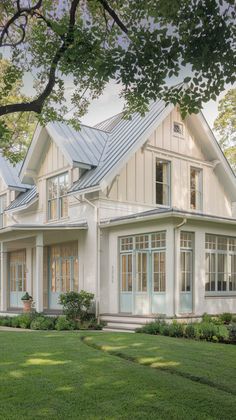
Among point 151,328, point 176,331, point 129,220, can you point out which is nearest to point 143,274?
point 129,220

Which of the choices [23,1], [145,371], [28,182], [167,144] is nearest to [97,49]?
[23,1]

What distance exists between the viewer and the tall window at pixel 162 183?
19578mm

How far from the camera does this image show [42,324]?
15562mm

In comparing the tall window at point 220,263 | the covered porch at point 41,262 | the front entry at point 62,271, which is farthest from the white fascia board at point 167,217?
the front entry at point 62,271

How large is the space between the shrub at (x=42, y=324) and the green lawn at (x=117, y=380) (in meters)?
4.32

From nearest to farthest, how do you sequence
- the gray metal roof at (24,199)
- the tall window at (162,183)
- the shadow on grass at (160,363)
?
the shadow on grass at (160,363) < the tall window at (162,183) < the gray metal roof at (24,199)

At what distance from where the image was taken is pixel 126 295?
54.2 ft

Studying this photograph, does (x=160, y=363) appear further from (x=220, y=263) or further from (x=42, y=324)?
(x=220, y=263)

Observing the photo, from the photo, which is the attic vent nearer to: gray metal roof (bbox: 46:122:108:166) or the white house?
the white house

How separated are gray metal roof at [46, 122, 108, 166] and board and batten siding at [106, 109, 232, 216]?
1.59 meters

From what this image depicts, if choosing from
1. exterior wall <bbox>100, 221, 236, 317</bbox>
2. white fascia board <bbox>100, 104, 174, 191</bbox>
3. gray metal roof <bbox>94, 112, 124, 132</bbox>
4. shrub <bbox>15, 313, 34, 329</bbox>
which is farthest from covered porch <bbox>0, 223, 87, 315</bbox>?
gray metal roof <bbox>94, 112, 124, 132</bbox>

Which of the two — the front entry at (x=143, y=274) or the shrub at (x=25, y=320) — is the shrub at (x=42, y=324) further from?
the front entry at (x=143, y=274)

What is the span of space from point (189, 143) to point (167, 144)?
140 cm

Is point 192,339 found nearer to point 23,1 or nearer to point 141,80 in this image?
point 141,80
